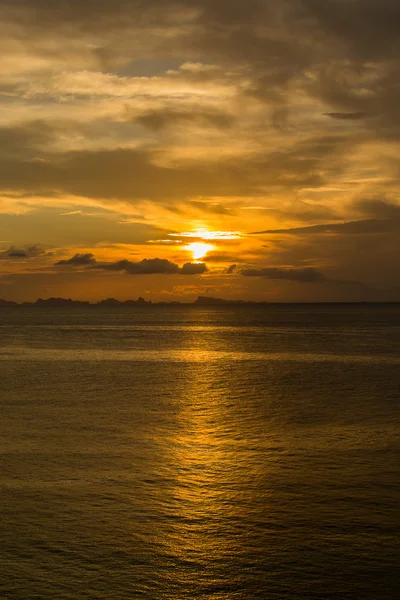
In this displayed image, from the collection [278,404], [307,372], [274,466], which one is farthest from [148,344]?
A: [274,466]

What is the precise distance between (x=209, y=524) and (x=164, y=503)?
2.49 metres

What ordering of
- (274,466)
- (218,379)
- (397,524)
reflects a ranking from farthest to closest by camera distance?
(218,379), (274,466), (397,524)

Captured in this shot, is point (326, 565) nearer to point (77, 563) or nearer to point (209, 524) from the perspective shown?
point (209, 524)

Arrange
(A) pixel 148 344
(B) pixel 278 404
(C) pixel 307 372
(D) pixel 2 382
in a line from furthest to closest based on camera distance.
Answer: (A) pixel 148 344, (C) pixel 307 372, (D) pixel 2 382, (B) pixel 278 404

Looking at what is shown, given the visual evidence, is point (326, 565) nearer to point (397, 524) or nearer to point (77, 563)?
point (397, 524)

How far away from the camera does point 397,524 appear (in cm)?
1892

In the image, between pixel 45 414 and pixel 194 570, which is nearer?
pixel 194 570

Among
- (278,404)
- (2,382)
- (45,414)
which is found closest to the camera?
(45,414)

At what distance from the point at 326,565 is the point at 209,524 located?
4.19 metres

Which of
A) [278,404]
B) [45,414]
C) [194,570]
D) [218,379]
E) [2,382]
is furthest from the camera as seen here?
[218,379]

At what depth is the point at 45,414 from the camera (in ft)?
126

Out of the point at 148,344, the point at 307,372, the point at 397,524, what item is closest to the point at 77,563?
the point at 397,524

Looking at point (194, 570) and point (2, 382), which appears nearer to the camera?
point (194, 570)

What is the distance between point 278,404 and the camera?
4344 cm
